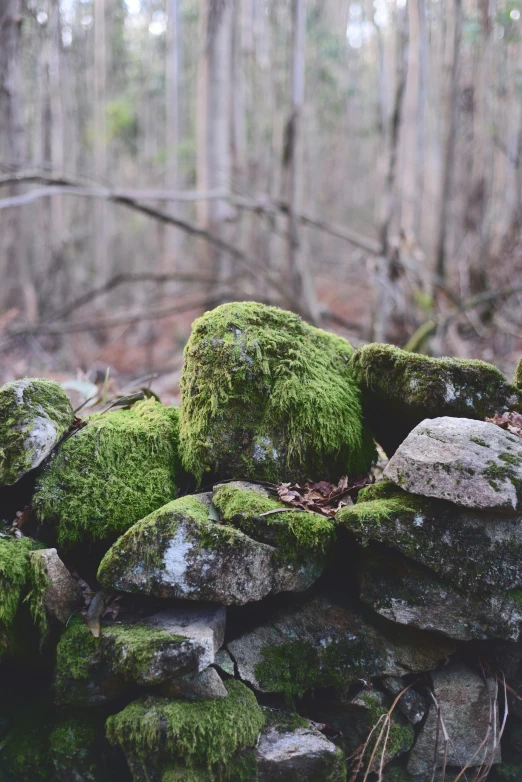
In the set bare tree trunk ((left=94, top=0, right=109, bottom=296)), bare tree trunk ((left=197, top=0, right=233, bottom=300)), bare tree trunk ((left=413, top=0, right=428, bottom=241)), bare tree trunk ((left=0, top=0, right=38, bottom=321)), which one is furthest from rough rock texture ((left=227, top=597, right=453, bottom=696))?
bare tree trunk ((left=94, top=0, right=109, bottom=296))

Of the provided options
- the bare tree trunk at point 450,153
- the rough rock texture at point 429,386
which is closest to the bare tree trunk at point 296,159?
the bare tree trunk at point 450,153

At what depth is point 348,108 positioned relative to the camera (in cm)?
3206

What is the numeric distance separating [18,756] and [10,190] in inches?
452

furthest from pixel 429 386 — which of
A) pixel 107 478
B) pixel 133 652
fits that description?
pixel 133 652

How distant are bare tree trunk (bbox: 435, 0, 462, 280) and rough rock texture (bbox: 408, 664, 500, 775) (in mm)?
9661

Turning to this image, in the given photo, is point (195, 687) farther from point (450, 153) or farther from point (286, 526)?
point (450, 153)

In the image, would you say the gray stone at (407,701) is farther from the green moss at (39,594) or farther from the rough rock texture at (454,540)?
the green moss at (39,594)

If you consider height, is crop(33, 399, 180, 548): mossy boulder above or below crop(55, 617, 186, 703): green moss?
above

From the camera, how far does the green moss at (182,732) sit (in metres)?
2.41

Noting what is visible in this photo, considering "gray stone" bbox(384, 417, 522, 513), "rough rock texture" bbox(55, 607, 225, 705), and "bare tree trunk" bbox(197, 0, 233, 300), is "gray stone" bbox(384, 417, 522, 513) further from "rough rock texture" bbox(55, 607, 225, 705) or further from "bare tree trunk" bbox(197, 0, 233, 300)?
"bare tree trunk" bbox(197, 0, 233, 300)

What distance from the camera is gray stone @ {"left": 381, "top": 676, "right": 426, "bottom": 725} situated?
2.81 metres

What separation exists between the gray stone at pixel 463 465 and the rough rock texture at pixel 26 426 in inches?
64.7

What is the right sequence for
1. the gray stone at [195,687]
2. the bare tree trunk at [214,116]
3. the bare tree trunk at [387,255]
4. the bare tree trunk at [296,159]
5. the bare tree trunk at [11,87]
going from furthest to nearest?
the bare tree trunk at [214,116], the bare tree trunk at [11,87], the bare tree trunk at [296,159], the bare tree trunk at [387,255], the gray stone at [195,687]

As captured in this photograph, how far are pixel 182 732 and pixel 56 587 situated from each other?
0.81m
